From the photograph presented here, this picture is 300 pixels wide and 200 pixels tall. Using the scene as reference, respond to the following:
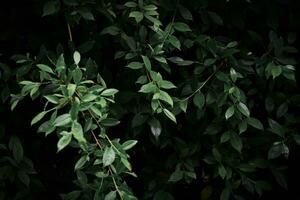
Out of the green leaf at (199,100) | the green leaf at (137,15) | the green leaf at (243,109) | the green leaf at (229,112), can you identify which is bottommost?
the green leaf at (243,109)

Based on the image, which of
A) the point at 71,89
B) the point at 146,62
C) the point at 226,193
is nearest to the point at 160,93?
the point at 146,62

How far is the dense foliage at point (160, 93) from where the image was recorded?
1.96m

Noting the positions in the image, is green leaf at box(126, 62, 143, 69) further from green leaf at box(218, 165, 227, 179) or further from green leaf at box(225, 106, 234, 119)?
green leaf at box(218, 165, 227, 179)

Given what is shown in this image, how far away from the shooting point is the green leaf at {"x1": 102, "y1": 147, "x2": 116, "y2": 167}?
1.66m

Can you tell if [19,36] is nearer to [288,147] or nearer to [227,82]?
[227,82]

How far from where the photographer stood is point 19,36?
2.21 metres

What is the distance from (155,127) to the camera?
2012mm

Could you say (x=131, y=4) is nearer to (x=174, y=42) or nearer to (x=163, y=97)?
(x=174, y=42)

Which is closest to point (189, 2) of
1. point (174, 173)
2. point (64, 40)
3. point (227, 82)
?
point (227, 82)

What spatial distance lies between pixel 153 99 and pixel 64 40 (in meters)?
0.57

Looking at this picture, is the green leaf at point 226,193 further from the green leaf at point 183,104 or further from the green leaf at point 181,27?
the green leaf at point 181,27

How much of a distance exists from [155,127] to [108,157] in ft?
1.24

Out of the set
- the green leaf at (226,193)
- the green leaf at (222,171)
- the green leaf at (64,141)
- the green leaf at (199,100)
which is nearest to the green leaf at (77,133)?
the green leaf at (64,141)

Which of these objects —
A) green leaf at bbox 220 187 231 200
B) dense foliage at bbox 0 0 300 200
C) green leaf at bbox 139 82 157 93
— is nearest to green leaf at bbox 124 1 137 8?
dense foliage at bbox 0 0 300 200
